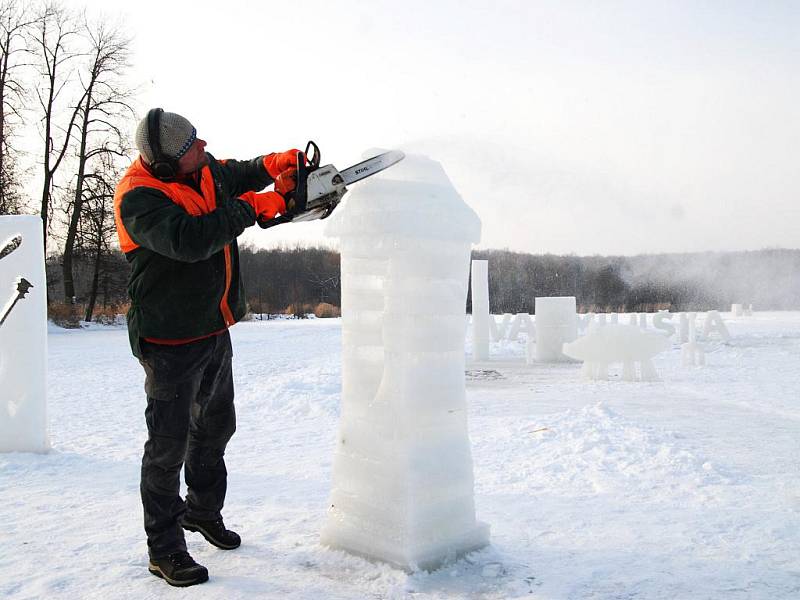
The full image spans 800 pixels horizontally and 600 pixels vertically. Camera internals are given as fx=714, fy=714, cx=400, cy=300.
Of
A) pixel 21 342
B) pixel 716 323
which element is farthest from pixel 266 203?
pixel 716 323

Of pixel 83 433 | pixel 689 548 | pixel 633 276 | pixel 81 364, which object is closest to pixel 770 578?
pixel 689 548

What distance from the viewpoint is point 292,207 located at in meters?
3.31

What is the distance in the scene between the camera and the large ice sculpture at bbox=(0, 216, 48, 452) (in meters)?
5.87

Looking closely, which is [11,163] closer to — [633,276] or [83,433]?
[83,433]

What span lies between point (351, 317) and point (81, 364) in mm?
12617

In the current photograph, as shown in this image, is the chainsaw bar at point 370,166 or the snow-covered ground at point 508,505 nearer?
the snow-covered ground at point 508,505

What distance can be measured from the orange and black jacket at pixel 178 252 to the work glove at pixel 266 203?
0.06m

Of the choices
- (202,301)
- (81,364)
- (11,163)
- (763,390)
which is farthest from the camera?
(11,163)

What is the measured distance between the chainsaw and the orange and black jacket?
25 cm

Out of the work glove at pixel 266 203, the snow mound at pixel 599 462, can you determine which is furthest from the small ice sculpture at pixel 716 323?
the work glove at pixel 266 203

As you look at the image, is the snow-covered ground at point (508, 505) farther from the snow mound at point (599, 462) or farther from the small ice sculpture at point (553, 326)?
the small ice sculpture at point (553, 326)

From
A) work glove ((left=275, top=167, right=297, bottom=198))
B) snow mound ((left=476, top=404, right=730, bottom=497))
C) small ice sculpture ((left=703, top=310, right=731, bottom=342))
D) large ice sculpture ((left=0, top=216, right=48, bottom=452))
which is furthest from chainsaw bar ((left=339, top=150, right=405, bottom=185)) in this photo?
small ice sculpture ((left=703, top=310, right=731, bottom=342))

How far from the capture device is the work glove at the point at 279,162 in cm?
361

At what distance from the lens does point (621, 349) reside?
36.3 ft
